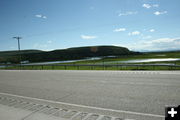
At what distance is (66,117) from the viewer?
4.15m

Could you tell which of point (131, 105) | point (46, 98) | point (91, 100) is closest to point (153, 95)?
point (131, 105)

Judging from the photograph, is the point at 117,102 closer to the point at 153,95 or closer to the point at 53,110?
the point at 153,95

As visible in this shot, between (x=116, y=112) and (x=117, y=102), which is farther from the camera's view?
(x=117, y=102)

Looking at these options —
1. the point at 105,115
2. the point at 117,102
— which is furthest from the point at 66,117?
the point at 117,102

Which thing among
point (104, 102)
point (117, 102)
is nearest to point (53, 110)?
point (104, 102)

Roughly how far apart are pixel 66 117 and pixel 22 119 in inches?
53.5

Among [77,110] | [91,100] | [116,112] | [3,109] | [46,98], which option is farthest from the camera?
[46,98]

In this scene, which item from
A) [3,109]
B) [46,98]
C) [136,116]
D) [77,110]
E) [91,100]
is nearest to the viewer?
[136,116]

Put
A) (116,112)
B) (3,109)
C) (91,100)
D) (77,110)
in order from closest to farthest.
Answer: (116,112) → (77,110) → (3,109) → (91,100)

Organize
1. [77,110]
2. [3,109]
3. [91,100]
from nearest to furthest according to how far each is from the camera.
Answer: [77,110]
[3,109]
[91,100]

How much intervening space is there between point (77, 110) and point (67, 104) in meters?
0.80

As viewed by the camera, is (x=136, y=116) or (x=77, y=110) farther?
(x=77, y=110)

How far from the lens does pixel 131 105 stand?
4.89 metres

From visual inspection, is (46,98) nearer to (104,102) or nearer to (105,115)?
(104,102)
